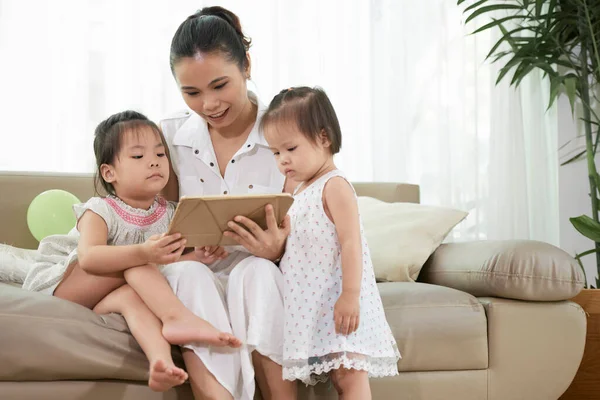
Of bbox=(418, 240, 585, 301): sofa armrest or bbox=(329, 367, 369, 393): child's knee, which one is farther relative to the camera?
bbox=(418, 240, 585, 301): sofa armrest

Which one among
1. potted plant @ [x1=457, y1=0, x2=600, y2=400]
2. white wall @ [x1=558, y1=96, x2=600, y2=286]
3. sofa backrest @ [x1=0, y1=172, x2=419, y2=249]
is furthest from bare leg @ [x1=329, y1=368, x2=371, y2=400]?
white wall @ [x1=558, y1=96, x2=600, y2=286]

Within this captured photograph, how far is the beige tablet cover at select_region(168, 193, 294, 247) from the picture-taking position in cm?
148

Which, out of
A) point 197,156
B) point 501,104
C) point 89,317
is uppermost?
point 501,104

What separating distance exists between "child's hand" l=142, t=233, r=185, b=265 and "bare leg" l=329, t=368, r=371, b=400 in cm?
43

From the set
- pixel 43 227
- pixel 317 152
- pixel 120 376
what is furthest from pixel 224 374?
pixel 43 227

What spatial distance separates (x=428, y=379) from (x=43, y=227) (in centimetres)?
117

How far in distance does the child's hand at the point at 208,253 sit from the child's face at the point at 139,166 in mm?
187

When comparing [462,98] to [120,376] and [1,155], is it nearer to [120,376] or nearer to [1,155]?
[1,155]

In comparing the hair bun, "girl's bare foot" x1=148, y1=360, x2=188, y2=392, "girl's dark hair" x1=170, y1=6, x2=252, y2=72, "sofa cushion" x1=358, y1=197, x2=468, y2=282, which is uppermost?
the hair bun

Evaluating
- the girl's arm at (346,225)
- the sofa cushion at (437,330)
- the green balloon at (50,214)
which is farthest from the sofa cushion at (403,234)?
the green balloon at (50,214)

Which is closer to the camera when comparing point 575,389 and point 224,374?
point 224,374

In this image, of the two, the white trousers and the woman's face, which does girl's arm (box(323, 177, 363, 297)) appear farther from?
the woman's face

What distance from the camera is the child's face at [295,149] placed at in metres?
1.65

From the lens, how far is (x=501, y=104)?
345 cm
